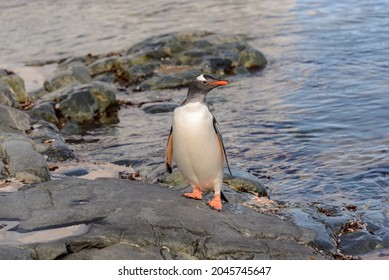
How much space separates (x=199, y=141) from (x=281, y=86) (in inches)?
517

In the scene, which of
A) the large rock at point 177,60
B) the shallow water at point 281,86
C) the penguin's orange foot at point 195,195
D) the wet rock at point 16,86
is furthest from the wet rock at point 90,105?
the penguin's orange foot at point 195,195

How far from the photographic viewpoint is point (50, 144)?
Answer: 53.9ft

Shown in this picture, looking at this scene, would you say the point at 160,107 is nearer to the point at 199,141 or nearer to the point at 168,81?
the point at 168,81

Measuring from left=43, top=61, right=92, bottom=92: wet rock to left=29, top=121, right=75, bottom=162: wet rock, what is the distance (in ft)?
16.3

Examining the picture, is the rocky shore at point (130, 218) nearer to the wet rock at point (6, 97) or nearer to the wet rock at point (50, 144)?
the wet rock at point (50, 144)

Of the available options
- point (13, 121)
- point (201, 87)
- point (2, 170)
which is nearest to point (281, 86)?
point (13, 121)

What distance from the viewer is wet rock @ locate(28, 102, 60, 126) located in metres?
20.0

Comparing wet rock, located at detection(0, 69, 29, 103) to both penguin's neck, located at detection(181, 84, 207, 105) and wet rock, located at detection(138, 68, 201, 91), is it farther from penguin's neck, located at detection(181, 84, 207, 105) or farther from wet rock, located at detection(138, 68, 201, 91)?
penguin's neck, located at detection(181, 84, 207, 105)

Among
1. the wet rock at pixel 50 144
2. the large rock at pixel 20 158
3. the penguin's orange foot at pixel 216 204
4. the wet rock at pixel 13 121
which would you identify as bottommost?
the wet rock at pixel 50 144

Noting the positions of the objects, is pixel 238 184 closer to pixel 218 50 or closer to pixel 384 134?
pixel 384 134

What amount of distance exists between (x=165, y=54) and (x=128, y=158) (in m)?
10.2

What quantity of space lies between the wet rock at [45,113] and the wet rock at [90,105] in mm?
353

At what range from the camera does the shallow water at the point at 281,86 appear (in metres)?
15.3
